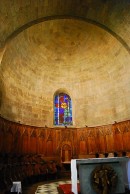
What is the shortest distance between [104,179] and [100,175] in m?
0.18

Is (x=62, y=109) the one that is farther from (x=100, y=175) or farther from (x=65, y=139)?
(x=100, y=175)

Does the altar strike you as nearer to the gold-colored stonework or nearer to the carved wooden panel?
the gold-colored stonework

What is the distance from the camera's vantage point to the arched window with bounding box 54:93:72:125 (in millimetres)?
15380

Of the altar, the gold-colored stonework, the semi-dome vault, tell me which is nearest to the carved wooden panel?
the semi-dome vault

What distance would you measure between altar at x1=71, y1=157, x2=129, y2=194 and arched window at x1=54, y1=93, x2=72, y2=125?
8921 mm

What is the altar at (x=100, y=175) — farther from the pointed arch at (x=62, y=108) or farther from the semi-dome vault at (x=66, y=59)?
the pointed arch at (x=62, y=108)

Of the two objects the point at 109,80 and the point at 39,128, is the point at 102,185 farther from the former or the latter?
the point at 109,80

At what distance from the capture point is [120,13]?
10641 mm

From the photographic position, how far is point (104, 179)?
595 cm

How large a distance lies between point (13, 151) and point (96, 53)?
942 centimetres

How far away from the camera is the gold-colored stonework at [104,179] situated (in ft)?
19.4

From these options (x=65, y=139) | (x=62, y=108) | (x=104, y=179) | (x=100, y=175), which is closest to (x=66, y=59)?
(x=62, y=108)

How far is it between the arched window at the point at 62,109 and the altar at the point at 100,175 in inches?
351

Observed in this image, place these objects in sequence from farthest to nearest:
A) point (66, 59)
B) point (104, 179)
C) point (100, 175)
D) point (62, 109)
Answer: point (62, 109) → point (66, 59) → point (100, 175) → point (104, 179)
